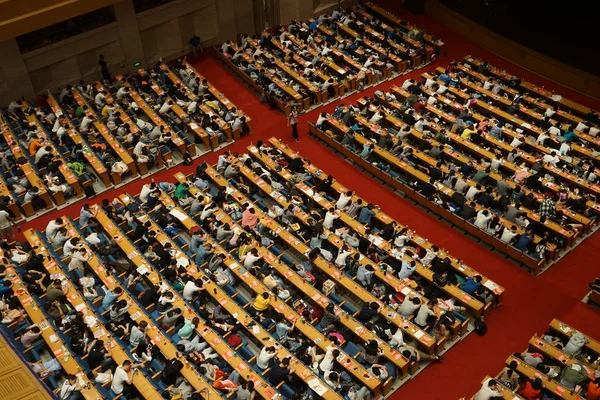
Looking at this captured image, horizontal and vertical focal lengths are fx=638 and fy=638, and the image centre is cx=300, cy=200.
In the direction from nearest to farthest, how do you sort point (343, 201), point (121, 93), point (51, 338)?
1. point (51, 338)
2. point (343, 201)
3. point (121, 93)

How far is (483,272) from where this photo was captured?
1938 cm

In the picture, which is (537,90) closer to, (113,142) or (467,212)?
(467,212)

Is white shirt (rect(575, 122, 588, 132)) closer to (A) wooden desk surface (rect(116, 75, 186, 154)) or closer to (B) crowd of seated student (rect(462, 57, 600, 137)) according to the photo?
(B) crowd of seated student (rect(462, 57, 600, 137))

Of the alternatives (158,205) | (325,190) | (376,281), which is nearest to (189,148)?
(158,205)

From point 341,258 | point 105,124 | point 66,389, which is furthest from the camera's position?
point 105,124

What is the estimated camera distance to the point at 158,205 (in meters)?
20.8

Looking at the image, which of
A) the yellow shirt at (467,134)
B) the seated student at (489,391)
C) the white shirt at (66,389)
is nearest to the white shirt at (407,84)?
the yellow shirt at (467,134)

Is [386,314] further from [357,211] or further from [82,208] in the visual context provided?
[82,208]

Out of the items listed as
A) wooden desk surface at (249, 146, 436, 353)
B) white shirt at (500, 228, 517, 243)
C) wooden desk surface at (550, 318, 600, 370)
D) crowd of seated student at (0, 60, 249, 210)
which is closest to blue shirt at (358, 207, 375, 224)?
wooden desk surface at (249, 146, 436, 353)

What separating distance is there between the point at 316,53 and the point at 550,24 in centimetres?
1066

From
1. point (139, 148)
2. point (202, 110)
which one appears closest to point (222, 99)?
point (202, 110)

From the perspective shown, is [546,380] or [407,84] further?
[407,84]

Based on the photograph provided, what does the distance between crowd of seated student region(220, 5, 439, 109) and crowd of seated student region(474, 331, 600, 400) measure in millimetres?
14152

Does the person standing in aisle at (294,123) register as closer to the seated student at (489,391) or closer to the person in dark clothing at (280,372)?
the person in dark clothing at (280,372)
